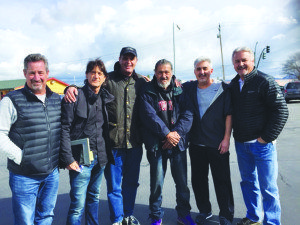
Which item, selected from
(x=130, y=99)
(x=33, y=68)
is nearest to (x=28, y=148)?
(x=33, y=68)

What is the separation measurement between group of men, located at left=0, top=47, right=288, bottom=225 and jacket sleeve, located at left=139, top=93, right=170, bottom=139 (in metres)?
0.01

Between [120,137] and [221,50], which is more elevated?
[221,50]

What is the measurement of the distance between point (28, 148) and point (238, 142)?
96.4 inches

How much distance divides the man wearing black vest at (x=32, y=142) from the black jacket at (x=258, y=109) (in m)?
2.17

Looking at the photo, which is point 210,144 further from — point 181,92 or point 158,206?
point 158,206

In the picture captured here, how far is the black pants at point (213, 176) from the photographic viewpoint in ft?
9.42

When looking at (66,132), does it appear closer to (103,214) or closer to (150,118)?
(150,118)

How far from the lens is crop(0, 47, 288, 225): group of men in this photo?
2.42 m

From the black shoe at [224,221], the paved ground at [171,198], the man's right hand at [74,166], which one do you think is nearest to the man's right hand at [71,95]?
the man's right hand at [74,166]

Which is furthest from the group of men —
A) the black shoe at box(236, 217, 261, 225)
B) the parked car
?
the parked car

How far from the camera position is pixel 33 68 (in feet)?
7.14

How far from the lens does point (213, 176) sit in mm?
2959

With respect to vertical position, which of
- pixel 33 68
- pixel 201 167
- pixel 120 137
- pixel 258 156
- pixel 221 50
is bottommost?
pixel 201 167

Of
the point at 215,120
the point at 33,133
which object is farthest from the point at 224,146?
the point at 33,133
